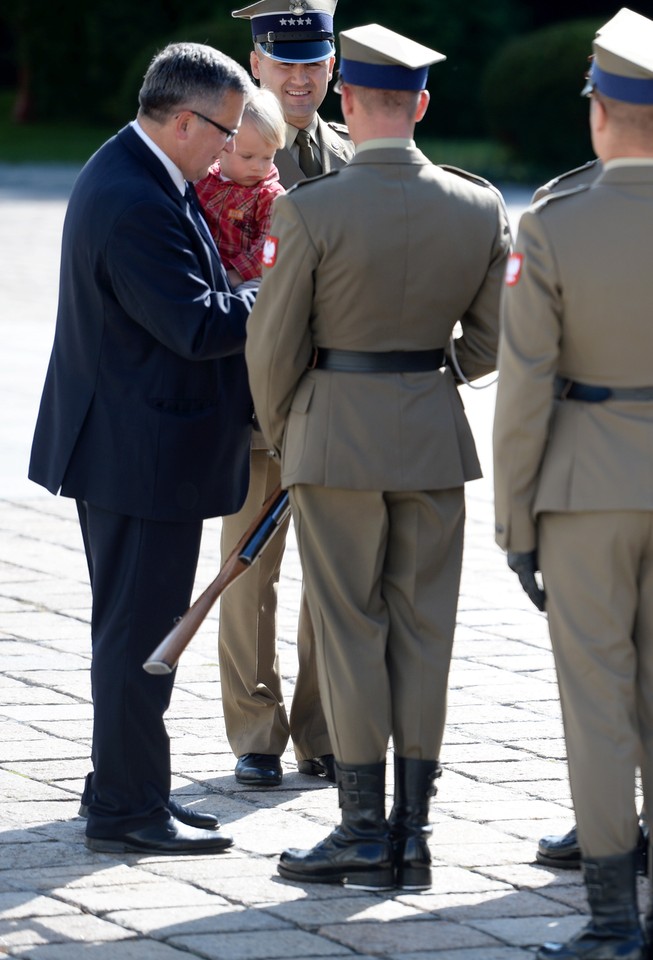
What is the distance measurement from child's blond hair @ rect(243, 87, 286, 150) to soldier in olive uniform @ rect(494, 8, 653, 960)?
3.87 feet

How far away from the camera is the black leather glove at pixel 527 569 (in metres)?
3.62

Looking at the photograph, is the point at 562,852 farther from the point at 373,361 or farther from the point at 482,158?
the point at 482,158

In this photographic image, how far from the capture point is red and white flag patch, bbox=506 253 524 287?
11.5 ft

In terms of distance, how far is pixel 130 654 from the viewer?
4.27 metres

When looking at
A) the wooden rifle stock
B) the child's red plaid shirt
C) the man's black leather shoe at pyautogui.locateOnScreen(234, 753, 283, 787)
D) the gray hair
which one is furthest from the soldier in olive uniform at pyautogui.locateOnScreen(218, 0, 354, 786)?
the gray hair

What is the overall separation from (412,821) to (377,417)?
946 millimetres

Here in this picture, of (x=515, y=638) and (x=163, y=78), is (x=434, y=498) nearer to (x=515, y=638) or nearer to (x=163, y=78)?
(x=163, y=78)

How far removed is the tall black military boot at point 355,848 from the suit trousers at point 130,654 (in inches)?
16.9

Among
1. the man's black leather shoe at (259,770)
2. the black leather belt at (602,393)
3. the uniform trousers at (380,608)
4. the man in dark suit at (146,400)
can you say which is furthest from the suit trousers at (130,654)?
the black leather belt at (602,393)

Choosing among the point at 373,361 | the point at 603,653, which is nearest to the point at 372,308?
the point at 373,361

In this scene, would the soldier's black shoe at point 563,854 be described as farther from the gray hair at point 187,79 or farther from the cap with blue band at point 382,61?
the gray hair at point 187,79

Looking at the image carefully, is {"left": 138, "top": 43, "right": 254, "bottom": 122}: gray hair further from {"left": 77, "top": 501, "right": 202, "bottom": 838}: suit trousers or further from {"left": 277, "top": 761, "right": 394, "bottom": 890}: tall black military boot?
{"left": 277, "top": 761, "right": 394, "bottom": 890}: tall black military boot

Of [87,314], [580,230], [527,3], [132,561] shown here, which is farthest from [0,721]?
[527,3]

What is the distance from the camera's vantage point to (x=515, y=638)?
20.4 ft
